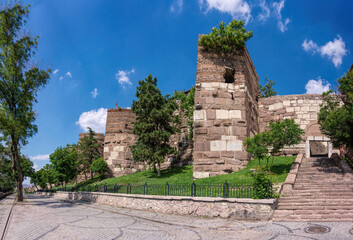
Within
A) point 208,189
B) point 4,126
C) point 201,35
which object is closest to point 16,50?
point 4,126

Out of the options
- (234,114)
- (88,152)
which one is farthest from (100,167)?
(234,114)

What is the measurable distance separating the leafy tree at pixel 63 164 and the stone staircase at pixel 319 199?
79.6 ft

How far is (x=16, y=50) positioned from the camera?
14.9m

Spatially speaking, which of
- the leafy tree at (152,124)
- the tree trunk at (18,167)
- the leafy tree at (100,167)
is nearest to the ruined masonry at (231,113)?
the leafy tree at (152,124)

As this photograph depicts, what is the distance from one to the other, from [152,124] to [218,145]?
6180 mm

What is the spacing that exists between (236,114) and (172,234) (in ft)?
33.4

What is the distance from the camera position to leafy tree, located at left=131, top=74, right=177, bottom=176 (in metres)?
18.9

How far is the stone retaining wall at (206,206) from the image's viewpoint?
27.5ft

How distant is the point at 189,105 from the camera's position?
→ 77.8 feet

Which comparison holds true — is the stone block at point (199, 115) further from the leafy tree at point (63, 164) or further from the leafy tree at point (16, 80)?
the leafy tree at point (63, 164)

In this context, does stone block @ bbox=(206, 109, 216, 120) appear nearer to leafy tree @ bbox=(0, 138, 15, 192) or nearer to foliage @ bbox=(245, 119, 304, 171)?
foliage @ bbox=(245, 119, 304, 171)

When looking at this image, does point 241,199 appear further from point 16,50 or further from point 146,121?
point 16,50

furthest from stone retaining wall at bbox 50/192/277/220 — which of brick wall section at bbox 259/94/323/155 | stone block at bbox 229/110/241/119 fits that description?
brick wall section at bbox 259/94/323/155

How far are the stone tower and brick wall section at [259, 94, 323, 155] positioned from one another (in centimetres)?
1268
